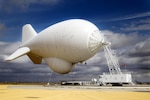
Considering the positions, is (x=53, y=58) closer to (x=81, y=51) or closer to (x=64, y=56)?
Answer: (x=64, y=56)

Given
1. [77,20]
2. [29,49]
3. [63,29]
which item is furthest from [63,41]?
[29,49]

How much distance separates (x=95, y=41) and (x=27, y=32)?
19763 mm

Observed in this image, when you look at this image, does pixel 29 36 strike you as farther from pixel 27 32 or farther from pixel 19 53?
pixel 19 53

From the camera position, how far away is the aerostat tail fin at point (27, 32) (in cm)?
4816

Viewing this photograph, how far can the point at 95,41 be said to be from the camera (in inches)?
1432

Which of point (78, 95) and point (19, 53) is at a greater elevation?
point (19, 53)

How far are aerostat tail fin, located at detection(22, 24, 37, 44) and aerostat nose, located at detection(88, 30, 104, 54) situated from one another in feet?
58.5

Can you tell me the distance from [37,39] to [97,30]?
1371 cm

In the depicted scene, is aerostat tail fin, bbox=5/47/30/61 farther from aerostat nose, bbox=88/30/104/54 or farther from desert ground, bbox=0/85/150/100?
desert ground, bbox=0/85/150/100

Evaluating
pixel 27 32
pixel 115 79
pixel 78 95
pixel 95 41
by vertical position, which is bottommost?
pixel 78 95

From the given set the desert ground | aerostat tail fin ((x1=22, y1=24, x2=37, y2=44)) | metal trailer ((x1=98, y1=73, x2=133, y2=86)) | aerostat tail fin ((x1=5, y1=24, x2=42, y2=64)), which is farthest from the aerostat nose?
aerostat tail fin ((x1=22, y1=24, x2=37, y2=44))

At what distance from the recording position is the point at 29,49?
148 ft

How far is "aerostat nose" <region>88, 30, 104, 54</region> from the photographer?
35.4 m

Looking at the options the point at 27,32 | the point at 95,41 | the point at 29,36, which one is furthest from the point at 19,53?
the point at 95,41
